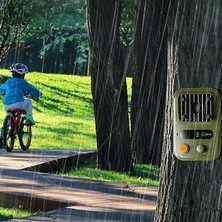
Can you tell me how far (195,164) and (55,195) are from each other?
202 inches

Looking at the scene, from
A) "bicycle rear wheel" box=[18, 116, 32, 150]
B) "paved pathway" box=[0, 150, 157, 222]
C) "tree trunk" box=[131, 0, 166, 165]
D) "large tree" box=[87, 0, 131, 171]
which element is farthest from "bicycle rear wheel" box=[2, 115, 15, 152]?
"paved pathway" box=[0, 150, 157, 222]

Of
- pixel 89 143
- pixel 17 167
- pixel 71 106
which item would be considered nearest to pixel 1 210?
pixel 17 167

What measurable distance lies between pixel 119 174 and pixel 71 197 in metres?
3.98

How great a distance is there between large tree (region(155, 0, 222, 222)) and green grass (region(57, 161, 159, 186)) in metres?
6.98

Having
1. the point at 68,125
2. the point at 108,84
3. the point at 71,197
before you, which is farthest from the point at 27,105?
the point at 68,125

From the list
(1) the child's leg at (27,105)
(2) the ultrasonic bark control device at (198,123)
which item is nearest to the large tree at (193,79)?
(2) the ultrasonic bark control device at (198,123)

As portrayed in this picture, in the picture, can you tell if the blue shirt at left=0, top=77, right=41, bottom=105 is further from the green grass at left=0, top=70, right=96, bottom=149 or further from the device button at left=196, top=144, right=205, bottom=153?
the device button at left=196, top=144, right=205, bottom=153

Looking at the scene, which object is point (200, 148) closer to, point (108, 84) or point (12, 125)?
point (108, 84)

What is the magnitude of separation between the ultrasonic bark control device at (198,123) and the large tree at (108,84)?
862cm

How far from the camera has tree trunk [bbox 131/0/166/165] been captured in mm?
17047

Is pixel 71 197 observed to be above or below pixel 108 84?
below

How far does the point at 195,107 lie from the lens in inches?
250

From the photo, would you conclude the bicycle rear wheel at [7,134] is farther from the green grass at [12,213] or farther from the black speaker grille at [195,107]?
the black speaker grille at [195,107]

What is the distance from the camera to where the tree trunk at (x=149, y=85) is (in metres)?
17.0
